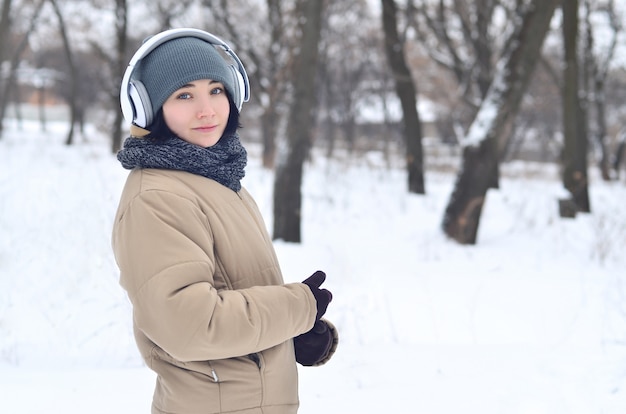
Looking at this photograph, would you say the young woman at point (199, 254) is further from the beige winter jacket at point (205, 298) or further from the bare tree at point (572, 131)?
the bare tree at point (572, 131)

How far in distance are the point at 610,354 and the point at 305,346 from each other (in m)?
2.86

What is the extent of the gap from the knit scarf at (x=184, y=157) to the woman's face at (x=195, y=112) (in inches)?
1.2

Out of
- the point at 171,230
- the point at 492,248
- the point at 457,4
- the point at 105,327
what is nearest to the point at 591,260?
the point at 492,248

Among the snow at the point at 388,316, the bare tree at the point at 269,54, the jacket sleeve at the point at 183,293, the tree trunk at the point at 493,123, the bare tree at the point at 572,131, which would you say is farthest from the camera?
the bare tree at the point at 269,54

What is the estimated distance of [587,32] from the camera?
15.8 meters

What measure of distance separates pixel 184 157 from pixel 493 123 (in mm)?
6077

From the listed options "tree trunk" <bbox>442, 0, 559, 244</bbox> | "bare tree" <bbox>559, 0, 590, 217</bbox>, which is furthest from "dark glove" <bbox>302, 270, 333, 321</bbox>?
"bare tree" <bbox>559, 0, 590, 217</bbox>

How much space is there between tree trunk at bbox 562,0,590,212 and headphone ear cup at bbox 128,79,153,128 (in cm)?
956

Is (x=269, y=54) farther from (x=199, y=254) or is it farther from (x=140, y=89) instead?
(x=199, y=254)

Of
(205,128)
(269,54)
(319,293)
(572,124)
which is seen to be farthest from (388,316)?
(269,54)

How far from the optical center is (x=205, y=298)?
46.4 inches

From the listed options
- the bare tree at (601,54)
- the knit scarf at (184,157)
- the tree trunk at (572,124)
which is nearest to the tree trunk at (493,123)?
the tree trunk at (572,124)

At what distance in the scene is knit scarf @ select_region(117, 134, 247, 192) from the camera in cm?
134

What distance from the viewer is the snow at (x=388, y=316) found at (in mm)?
3141
